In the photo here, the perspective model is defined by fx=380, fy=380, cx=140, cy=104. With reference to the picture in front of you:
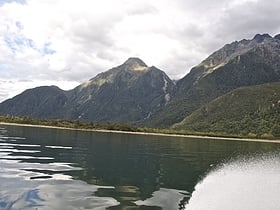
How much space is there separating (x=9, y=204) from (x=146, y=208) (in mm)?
11874

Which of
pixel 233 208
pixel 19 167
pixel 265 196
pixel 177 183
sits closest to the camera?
pixel 233 208

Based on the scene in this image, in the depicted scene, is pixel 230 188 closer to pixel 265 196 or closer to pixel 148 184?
pixel 265 196

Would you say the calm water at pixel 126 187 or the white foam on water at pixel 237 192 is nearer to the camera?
the calm water at pixel 126 187

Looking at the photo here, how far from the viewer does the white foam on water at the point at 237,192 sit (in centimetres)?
3587

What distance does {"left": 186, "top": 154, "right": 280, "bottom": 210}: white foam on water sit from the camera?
35.9 meters

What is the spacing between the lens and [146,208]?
34.2m

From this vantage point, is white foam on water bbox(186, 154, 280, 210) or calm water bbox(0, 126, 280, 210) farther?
white foam on water bbox(186, 154, 280, 210)

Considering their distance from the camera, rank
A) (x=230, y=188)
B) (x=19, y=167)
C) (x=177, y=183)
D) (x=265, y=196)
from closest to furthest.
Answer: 1. (x=265, y=196)
2. (x=230, y=188)
3. (x=177, y=183)
4. (x=19, y=167)

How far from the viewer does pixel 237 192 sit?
43.4 metres

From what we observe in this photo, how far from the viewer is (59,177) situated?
4903 cm

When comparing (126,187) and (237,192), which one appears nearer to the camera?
(237,192)

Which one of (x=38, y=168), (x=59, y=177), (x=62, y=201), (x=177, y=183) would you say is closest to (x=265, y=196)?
(x=177, y=183)

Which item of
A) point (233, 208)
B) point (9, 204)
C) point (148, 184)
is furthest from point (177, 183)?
point (9, 204)

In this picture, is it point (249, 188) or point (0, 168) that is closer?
point (249, 188)
